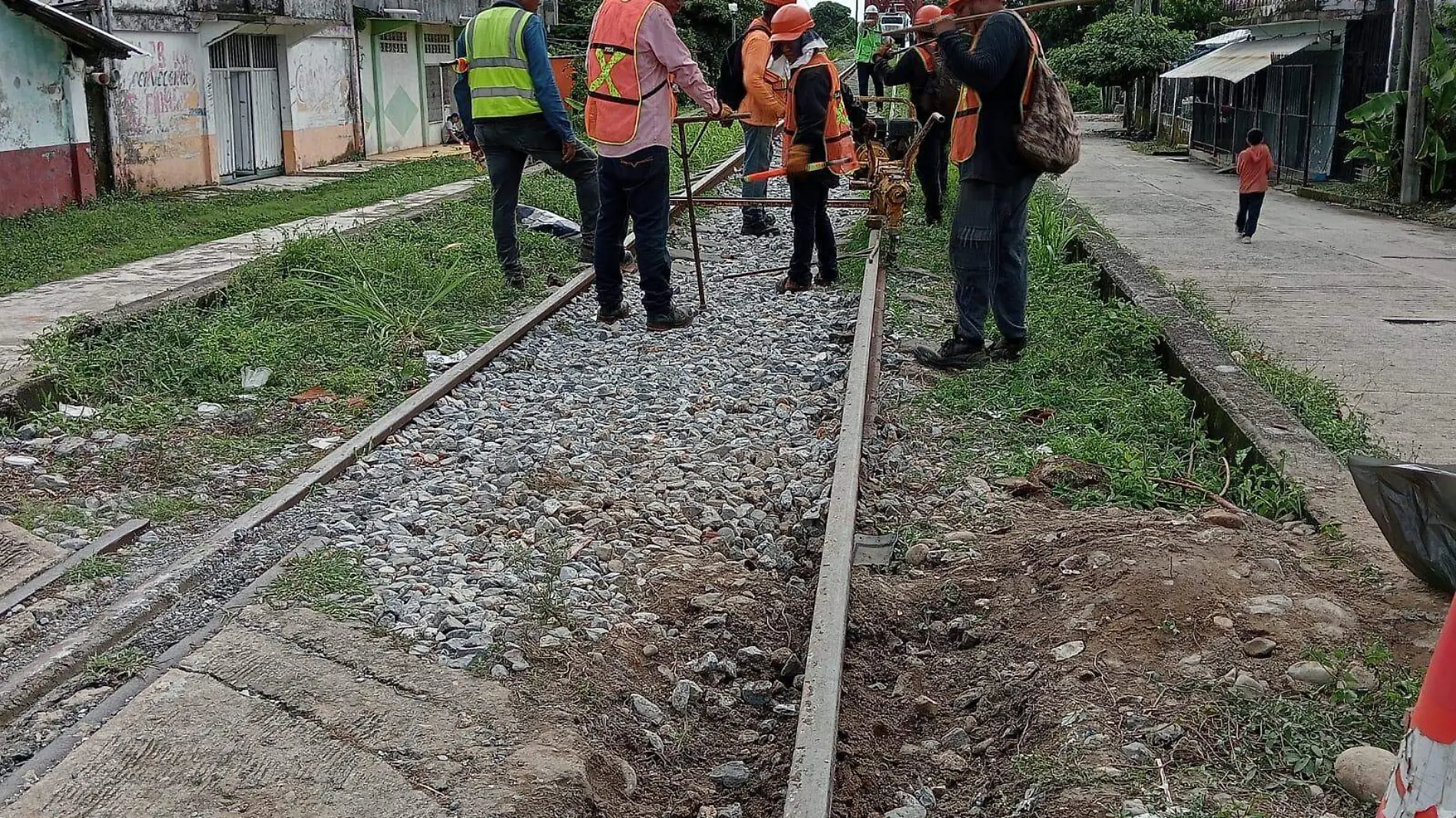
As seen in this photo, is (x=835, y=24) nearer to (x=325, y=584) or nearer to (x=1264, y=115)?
(x=1264, y=115)

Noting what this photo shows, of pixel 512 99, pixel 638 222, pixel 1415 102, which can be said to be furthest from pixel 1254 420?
pixel 1415 102

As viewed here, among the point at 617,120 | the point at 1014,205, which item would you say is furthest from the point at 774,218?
the point at 1014,205

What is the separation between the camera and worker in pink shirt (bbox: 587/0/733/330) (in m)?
7.70

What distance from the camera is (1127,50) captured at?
3366 centimetres

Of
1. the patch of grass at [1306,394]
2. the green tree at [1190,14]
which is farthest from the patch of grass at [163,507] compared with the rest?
the green tree at [1190,14]

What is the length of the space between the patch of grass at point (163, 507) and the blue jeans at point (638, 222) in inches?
132

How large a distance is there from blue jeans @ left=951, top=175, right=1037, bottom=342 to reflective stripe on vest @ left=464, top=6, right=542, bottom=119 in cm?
323

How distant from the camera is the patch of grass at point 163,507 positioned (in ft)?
16.8

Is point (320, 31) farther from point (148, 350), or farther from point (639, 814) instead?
point (639, 814)

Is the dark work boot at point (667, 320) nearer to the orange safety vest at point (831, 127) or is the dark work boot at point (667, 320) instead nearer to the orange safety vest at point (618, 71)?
the orange safety vest at point (618, 71)

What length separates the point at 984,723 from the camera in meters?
3.81

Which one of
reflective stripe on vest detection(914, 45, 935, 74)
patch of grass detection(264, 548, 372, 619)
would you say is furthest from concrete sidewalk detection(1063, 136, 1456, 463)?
patch of grass detection(264, 548, 372, 619)

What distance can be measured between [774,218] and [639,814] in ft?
34.0

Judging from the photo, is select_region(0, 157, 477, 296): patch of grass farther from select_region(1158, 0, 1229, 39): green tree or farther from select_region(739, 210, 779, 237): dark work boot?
select_region(1158, 0, 1229, 39): green tree
